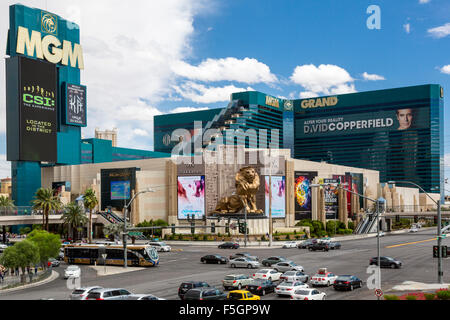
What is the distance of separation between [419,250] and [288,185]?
138ft

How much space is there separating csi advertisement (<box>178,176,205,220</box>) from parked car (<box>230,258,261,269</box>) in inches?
2057

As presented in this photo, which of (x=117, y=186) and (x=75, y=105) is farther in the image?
(x=75, y=105)

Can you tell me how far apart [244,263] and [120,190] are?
67.4m

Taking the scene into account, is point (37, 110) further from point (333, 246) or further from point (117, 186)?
point (333, 246)

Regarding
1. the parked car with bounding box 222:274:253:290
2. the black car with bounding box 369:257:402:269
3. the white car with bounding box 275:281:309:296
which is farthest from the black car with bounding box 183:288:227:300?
the black car with bounding box 369:257:402:269

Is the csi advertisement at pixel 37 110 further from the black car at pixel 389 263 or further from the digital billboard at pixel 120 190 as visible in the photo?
the black car at pixel 389 263

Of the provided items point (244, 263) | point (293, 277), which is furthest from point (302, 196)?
point (293, 277)

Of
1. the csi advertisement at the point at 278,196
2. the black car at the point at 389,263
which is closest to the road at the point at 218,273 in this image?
the black car at the point at 389,263

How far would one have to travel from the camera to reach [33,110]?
13000 cm

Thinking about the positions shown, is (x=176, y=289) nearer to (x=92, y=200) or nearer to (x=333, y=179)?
(x=92, y=200)

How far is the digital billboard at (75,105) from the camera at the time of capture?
141625 millimetres

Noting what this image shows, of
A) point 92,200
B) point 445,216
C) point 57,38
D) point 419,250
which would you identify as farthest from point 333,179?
point 57,38

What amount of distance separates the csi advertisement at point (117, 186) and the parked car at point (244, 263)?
62.3m

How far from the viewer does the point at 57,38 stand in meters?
140
